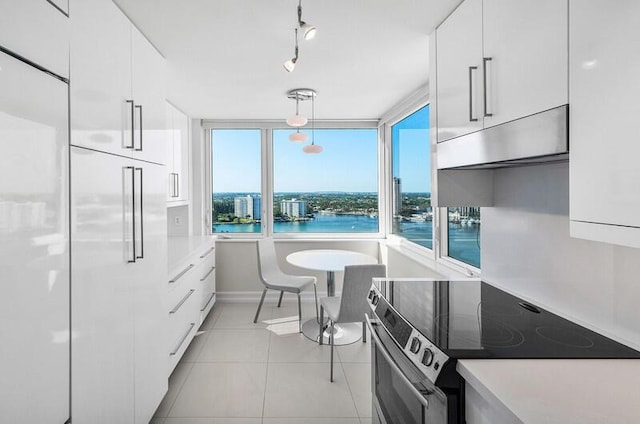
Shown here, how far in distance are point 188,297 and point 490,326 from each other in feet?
7.89

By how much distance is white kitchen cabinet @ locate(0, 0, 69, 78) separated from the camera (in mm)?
984

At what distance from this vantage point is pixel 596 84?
923 millimetres

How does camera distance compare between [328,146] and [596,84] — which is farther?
[328,146]

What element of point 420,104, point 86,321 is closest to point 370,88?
point 420,104

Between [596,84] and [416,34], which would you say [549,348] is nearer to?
[596,84]

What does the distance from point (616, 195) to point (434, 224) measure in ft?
7.21

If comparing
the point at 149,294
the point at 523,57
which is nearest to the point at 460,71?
the point at 523,57

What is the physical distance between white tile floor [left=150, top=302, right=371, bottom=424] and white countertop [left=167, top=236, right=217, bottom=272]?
2.77ft

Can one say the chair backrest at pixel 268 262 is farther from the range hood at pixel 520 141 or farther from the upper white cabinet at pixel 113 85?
the range hood at pixel 520 141

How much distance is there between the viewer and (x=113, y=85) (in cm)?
163

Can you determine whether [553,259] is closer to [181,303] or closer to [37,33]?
[37,33]

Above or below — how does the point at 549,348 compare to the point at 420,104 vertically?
below

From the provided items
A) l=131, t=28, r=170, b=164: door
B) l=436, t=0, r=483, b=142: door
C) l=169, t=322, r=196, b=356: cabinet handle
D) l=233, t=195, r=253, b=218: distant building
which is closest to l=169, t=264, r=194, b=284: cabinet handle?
l=169, t=322, r=196, b=356: cabinet handle

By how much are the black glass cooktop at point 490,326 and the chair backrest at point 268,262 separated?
2.27m
